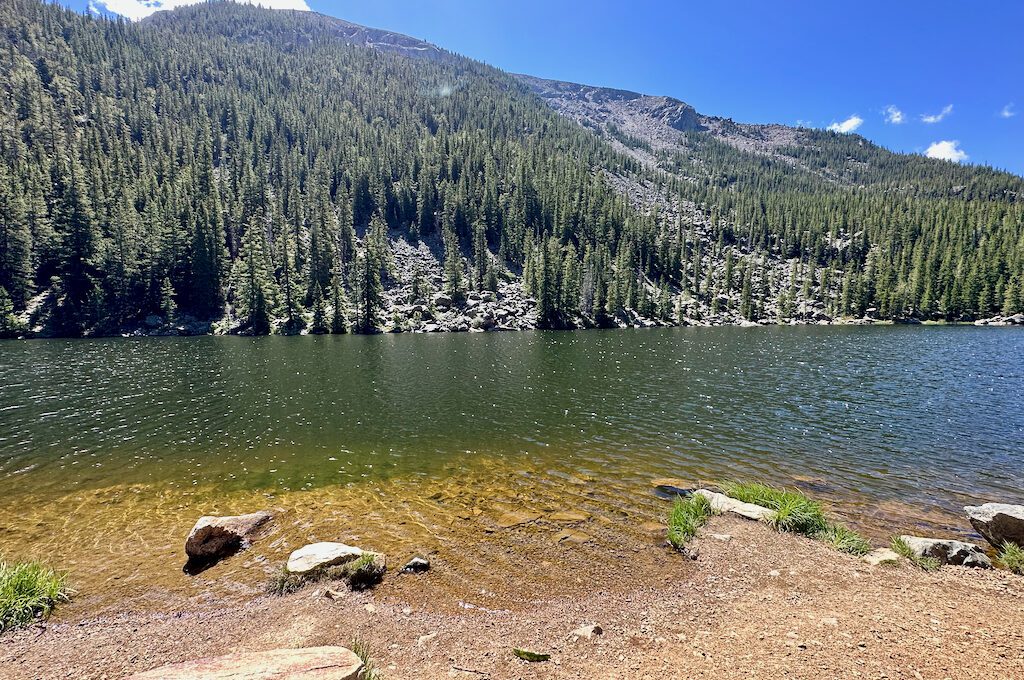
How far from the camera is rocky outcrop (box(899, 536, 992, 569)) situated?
508 inches

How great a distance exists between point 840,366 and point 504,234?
131504 mm

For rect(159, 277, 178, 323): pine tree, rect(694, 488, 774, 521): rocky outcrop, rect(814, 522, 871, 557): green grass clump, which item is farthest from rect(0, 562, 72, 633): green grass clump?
rect(159, 277, 178, 323): pine tree

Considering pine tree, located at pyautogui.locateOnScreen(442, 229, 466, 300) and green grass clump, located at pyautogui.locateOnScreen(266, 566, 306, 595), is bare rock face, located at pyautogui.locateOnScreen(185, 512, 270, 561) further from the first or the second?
pine tree, located at pyautogui.locateOnScreen(442, 229, 466, 300)

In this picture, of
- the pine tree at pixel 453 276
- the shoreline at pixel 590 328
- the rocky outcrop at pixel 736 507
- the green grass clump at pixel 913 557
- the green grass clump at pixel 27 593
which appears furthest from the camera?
the pine tree at pixel 453 276

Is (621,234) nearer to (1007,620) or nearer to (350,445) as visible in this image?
(350,445)

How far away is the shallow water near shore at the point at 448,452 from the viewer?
1623 centimetres

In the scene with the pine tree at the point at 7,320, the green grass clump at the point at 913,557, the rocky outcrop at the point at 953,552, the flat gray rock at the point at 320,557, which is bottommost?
the pine tree at the point at 7,320

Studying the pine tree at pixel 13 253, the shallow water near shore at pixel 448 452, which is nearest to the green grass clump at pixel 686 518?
the shallow water near shore at pixel 448 452

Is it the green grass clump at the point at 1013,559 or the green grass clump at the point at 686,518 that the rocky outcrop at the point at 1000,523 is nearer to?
the green grass clump at the point at 1013,559

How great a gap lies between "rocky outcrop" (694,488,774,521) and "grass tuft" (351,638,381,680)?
Answer: 12.9 metres

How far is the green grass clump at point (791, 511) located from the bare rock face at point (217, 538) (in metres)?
18.1

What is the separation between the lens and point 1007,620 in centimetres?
967

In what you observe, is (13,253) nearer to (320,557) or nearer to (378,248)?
(378,248)

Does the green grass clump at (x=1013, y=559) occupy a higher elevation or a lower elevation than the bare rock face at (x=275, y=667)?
lower
